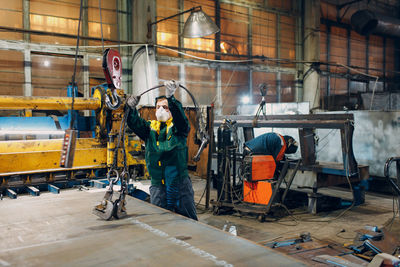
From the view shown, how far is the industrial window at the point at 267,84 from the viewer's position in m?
14.2

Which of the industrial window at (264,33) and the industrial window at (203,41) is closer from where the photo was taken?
the industrial window at (203,41)

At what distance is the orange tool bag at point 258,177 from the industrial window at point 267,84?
8377 mm

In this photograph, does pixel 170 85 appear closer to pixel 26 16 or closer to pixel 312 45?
pixel 26 16

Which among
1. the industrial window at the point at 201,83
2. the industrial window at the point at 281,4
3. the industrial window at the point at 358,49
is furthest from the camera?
the industrial window at the point at 358,49

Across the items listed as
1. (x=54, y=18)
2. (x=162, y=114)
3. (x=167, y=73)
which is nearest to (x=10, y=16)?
(x=54, y=18)

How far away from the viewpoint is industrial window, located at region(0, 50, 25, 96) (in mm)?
9648

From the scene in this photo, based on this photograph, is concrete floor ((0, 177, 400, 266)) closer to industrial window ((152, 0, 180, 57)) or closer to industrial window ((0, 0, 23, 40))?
industrial window ((152, 0, 180, 57))

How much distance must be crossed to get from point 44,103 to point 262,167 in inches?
138

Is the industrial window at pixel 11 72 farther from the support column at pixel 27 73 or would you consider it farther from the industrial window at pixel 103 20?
the industrial window at pixel 103 20

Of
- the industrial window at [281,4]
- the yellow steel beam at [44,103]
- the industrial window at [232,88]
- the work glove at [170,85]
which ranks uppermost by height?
the industrial window at [281,4]

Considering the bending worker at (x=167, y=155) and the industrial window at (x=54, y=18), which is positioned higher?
the industrial window at (x=54, y=18)

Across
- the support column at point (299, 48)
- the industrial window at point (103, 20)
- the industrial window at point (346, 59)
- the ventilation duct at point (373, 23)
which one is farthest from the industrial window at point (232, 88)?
the ventilation duct at point (373, 23)

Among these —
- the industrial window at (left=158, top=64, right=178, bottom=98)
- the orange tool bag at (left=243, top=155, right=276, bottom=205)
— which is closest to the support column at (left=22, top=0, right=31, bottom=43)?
the industrial window at (left=158, top=64, right=178, bottom=98)

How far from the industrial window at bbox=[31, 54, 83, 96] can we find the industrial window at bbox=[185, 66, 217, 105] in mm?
4120
